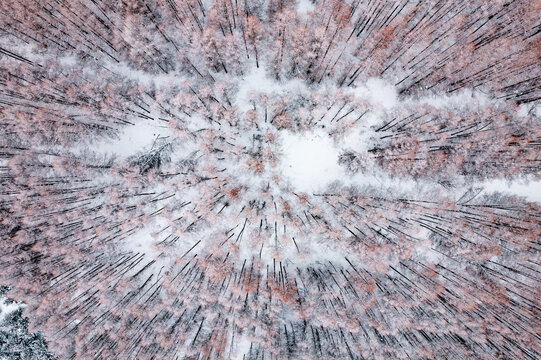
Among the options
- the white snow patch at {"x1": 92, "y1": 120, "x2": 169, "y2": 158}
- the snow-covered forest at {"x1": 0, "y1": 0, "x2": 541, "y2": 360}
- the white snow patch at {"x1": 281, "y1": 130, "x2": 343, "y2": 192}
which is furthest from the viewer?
the white snow patch at {"x1": 92, "y1": 120, "x2": 169, "y2": 158}

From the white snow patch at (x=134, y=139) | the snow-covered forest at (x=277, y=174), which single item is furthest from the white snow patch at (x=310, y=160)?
the white snow patch at (x=134, y=139)

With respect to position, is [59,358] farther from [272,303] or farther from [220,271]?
[272,303]

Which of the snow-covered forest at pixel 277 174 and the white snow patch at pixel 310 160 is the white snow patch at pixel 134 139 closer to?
the snow-covered forest at pixel 277 174

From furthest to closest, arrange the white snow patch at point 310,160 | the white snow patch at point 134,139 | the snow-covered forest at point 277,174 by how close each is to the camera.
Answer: the white snow patch at point 134,139 < the white snow patch at point 310,160 < the snow-covered forest at point 277,174

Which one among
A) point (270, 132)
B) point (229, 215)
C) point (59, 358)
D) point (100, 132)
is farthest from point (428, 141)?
point (59, 358)

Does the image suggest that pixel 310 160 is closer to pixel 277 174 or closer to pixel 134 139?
pixel 277 174

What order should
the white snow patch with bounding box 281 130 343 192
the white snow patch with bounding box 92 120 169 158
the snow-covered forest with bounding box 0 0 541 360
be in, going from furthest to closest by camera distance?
the white snow patch with bounding box 92 120 169 158 → the white snow patch with bounding box 281 130 343 192 → the snow-covered forest with bounding box 0 0 541 360

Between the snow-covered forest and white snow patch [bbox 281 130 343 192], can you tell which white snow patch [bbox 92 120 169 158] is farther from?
white snow patch [bbox 281 130 343 192]

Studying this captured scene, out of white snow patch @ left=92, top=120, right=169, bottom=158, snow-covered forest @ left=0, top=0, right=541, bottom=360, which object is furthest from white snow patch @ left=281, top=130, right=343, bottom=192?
white snow patch @ left=92, top=120, right=169, bottom=158
